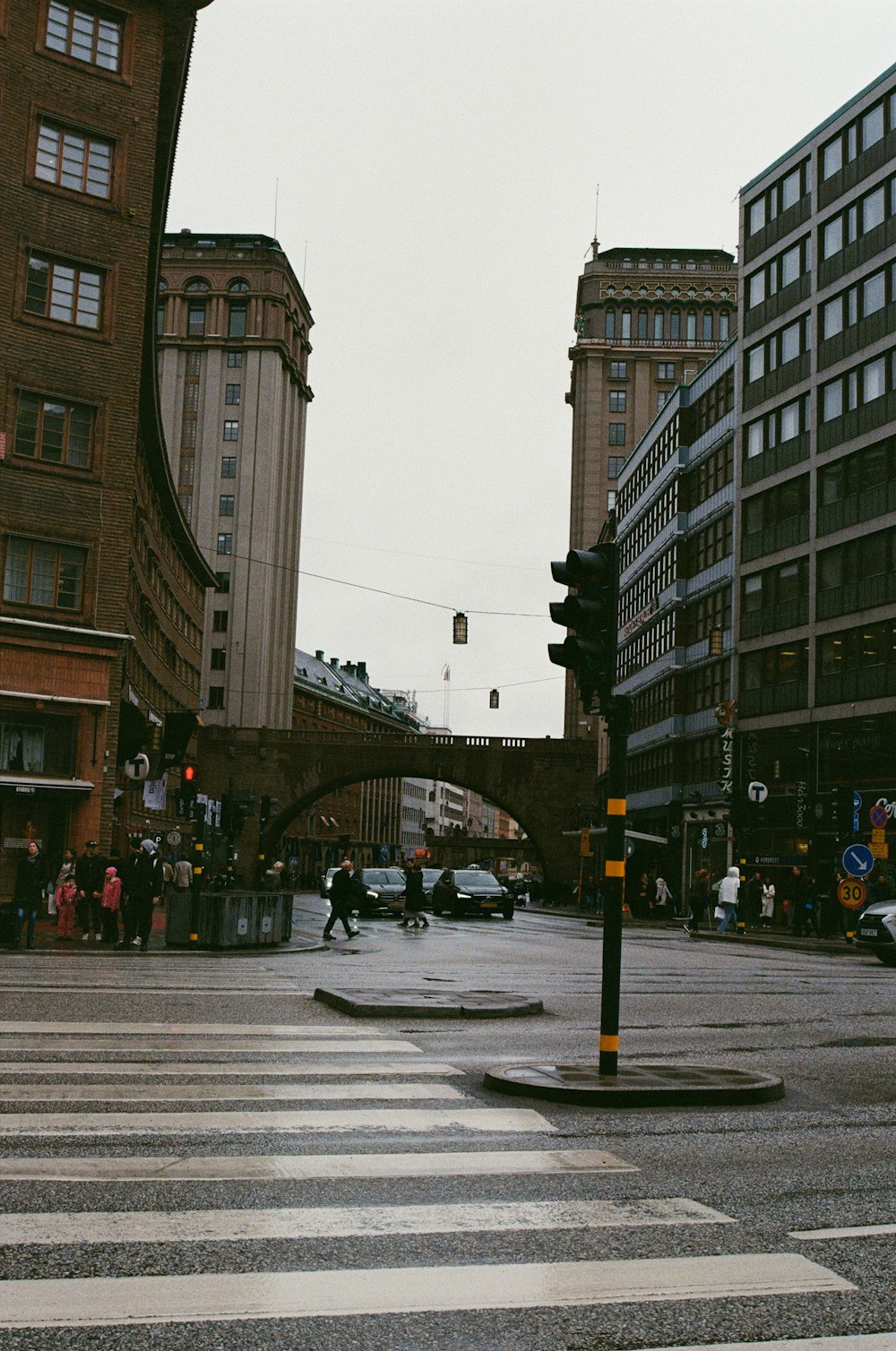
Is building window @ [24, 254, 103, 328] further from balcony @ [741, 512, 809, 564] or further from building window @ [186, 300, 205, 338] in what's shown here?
building window @ [186, 300, 205, 338]

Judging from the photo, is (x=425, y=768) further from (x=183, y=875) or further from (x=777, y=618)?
(x=183, y=875)

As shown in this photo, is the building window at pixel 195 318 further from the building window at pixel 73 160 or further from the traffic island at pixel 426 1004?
the traffic island at pixel 426 1004

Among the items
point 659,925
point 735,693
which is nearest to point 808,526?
point 735,693

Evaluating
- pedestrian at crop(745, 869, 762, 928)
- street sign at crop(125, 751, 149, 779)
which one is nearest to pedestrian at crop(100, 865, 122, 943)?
street sign at crop(125, 751, 149, 779)

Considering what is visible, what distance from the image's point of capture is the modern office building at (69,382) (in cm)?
3388

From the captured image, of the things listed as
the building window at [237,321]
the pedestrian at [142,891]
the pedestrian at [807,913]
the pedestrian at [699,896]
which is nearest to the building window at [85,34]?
the pedestrian at [142,891]

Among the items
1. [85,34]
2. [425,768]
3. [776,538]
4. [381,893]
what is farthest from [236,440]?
[85,34]

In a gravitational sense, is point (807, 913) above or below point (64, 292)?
below

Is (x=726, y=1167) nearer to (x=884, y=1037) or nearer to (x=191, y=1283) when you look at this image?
(x=191, y=1283)

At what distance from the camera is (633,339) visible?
366ft

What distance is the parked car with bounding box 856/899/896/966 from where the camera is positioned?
26047 millimetres

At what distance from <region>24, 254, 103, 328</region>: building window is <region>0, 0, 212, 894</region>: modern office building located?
0.14 ft

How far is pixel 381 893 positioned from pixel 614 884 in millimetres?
37285

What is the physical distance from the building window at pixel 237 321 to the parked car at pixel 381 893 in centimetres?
6171
